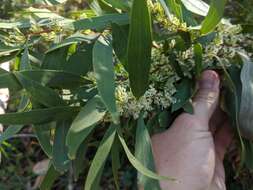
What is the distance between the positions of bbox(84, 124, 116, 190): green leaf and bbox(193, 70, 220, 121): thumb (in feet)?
0.70

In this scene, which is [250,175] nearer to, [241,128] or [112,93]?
[241,128]

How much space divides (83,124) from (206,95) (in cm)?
29

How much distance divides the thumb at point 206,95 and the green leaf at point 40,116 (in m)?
0.24

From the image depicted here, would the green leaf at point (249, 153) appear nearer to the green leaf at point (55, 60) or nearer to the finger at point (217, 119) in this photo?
the finger at point (217, 119)

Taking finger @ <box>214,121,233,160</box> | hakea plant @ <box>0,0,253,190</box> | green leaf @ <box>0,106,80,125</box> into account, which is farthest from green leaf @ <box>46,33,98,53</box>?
finger @ <box>214,121,233,160</box>

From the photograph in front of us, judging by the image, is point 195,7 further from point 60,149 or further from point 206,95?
point 60,149

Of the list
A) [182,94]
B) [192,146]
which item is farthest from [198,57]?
[192,146]

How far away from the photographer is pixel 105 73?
85 centimetres

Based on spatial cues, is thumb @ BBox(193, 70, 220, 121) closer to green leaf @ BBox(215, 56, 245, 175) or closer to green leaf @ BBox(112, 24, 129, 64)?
green leaf @ BBox(215, 56, 245, 175)

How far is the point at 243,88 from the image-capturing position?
0.93 metres

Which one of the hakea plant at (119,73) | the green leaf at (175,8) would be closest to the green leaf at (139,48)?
the hakea plant at (119,73)

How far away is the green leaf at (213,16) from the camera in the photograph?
2.80 feet

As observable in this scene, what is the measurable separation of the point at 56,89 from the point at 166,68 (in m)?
0.21

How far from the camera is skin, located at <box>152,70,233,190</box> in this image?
1.02 metres
